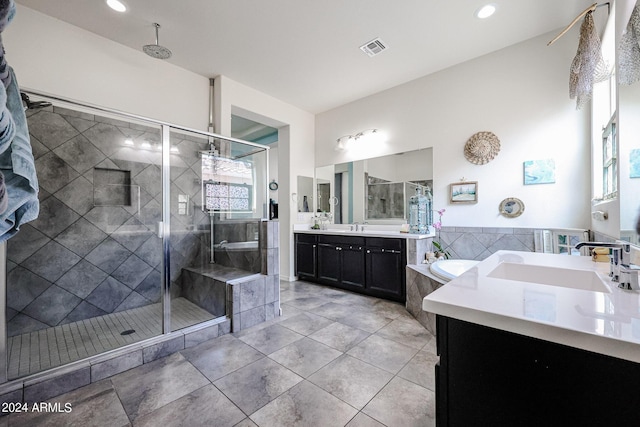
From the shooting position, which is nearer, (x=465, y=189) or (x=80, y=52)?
(x=80, y=52)

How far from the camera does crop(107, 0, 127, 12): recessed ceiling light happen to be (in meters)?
2.17

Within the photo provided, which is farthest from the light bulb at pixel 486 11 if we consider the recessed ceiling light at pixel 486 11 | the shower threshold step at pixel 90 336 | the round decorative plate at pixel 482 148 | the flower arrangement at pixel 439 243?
the shower threshold step at pixel 90 336

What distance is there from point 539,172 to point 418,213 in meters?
1.31

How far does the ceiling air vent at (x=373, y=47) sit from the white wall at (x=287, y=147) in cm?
166

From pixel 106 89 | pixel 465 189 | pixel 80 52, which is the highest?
pixel 80 52

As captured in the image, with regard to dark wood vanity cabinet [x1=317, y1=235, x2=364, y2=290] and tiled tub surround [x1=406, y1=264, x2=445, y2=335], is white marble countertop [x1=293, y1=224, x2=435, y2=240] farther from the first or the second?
tiled tub surround [x1=406, y1=264, x2=445, y2=335]

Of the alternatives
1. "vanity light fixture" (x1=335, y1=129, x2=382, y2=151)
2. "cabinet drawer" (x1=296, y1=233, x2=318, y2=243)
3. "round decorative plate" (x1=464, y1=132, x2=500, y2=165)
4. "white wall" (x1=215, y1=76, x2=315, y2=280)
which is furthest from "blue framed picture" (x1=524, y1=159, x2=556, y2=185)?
"white wall" (x1=215, y1=76, x2=315, y2=280)

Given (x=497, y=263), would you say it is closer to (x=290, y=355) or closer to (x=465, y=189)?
(x=290, y=355)

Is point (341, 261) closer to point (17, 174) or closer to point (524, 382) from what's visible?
point (524, 382)

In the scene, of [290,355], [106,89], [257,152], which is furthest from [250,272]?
[106,89]

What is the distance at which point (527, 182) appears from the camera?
2.75 meters

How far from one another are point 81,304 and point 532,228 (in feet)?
15.6

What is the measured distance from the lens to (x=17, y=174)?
2.67 feet

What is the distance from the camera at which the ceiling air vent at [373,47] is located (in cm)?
276
